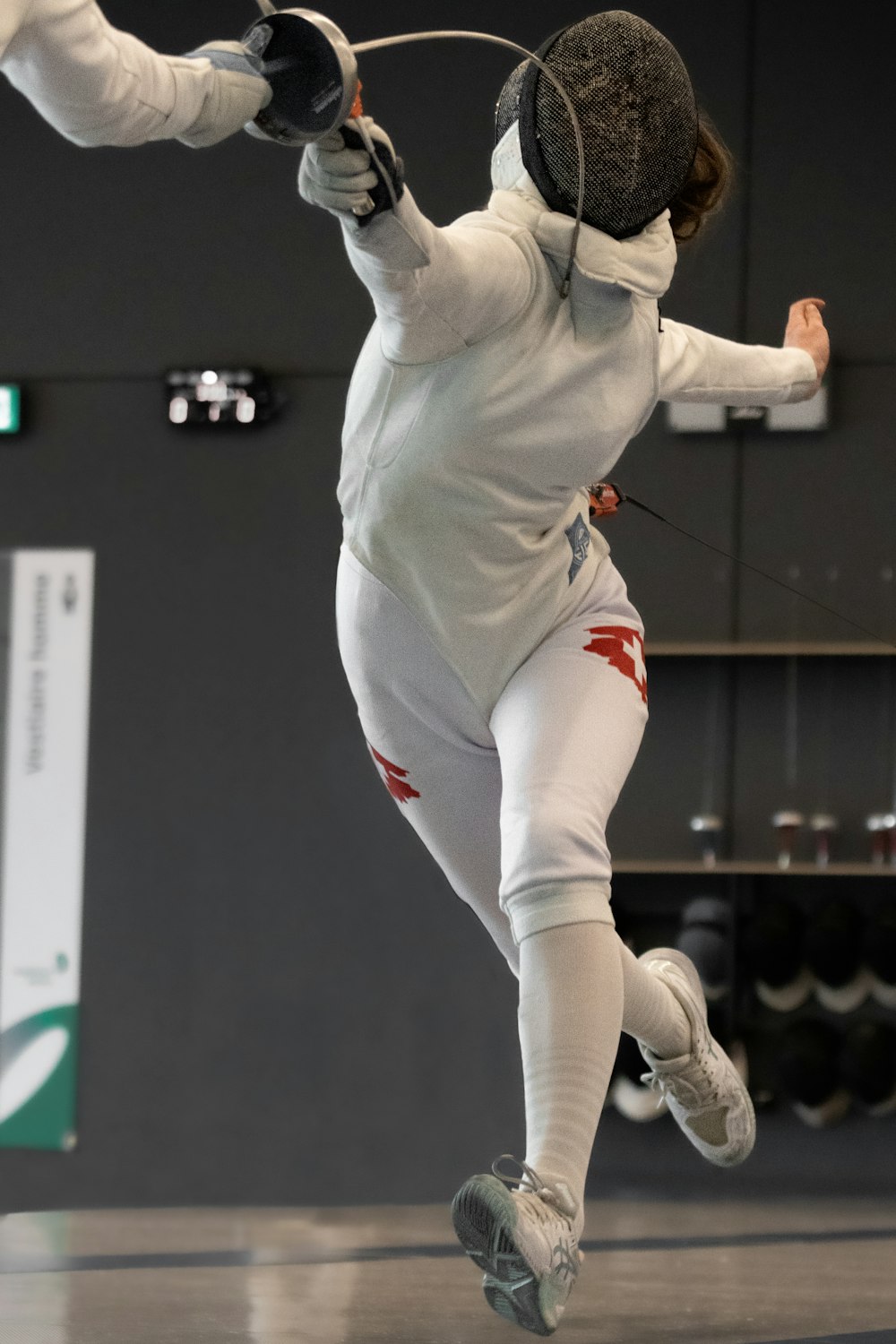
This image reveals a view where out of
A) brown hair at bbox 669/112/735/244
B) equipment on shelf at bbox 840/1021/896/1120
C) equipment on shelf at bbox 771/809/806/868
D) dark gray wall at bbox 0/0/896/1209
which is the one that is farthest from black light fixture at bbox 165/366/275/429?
brown hair at bbox 669/112/735/244

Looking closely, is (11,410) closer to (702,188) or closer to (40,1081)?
(40,1081)

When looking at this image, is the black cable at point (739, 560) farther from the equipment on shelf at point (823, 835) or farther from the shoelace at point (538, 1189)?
the shoelace at point (538, 1189)

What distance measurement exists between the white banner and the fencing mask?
3.03 metres

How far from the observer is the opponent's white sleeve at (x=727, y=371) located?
188 cm

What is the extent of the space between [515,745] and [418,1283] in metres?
0.92

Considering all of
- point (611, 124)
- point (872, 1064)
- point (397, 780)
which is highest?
point (611, 124)

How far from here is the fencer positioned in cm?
149

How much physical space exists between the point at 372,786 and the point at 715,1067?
2349 millimetres

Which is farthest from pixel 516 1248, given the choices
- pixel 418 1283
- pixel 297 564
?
pixel 297 564

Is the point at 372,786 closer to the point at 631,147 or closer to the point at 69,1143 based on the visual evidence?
the point at 69,1143

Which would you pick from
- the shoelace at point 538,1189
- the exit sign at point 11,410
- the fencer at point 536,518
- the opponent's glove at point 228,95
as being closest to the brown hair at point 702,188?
the fencer at point 536,518

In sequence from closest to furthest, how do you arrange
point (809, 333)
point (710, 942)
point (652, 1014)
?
point (652, 1014), point (809, 333), point (710, 942)

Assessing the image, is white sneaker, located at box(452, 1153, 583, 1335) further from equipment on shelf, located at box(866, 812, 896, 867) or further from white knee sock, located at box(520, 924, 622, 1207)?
equipment on shelf, located at box(866, 812, 896, 867)

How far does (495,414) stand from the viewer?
5.17 feet
